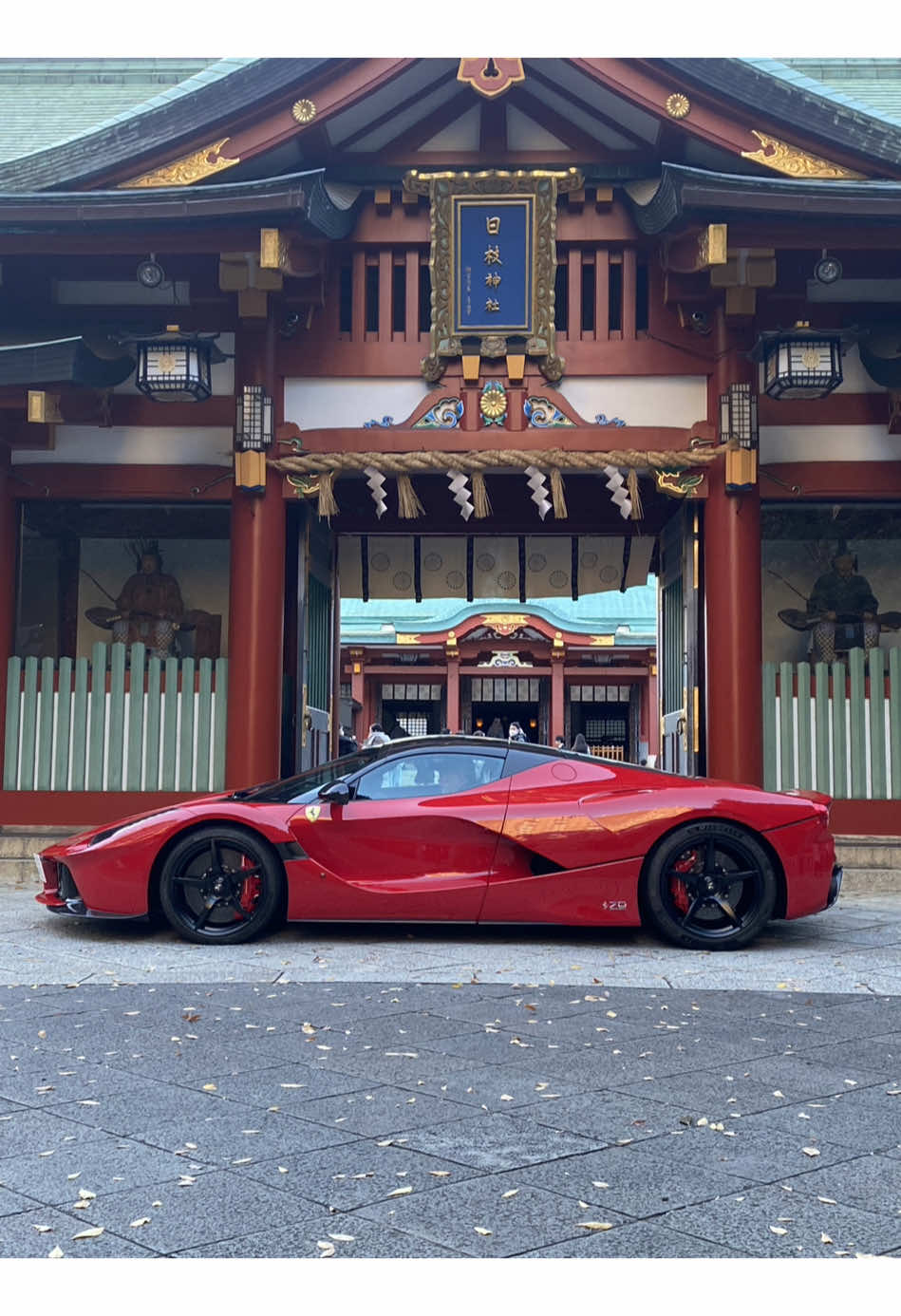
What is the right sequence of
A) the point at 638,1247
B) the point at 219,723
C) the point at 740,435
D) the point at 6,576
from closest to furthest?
the point at 638,1247 < the point at 740,435 < the point at 219,723 < the point at 6,576

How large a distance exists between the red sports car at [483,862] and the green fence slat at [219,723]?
356 centimetres

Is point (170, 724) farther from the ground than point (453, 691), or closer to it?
closer to it

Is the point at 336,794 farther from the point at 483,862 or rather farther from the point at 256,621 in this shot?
the point at 256,621

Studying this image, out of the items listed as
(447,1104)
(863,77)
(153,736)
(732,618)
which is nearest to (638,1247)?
(447,1104)

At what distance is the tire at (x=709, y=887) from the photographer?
6.72 meters

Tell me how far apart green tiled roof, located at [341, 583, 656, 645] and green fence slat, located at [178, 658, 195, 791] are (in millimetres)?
14914

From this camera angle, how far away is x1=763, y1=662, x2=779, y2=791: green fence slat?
10.3 metres

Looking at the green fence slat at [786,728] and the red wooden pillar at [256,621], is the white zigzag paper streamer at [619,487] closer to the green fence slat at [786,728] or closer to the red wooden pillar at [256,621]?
→ the green fence slat at [786,728]

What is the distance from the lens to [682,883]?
683 centimetres

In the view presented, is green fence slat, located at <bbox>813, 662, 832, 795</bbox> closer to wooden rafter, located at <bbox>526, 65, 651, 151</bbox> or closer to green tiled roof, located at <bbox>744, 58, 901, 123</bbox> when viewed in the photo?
wooden rafter, located at <bbox>526, 65, 651, 151</bbox>

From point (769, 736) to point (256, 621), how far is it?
4075 mm
